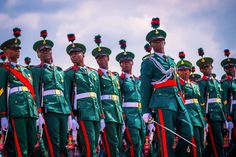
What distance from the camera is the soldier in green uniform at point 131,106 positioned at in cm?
1018

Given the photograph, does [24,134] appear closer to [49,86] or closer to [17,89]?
[17,89]

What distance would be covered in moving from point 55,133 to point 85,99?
3.55 feet

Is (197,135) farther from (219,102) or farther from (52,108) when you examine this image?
(52,108)

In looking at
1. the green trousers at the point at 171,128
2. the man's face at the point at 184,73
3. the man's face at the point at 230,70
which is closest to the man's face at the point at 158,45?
the green trousers at the point at 171,128

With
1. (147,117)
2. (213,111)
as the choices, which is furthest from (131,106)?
(147,117)

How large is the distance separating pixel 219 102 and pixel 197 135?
1.44 meters

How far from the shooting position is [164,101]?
6738mm

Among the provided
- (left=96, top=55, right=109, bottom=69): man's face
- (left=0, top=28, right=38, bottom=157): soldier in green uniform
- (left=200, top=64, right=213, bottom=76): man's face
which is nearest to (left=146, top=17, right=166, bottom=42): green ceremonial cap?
(left=0, top=28, right=38, bottom=157): soldier in green uniform

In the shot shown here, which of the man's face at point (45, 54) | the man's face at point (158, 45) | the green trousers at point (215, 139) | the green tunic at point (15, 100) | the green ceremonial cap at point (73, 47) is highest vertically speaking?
the green ceremonial cap at point (73, 47)

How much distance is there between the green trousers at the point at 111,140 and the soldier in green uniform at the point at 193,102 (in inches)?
70.1

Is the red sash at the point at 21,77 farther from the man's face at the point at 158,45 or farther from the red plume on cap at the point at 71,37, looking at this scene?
the man's face at the point at 158,45

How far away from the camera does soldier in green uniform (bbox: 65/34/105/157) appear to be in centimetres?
833

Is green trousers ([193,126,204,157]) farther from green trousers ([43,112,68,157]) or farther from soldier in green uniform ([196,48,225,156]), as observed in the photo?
green trousers ([43,112,68,157])

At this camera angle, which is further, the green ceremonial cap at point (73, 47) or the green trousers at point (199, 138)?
the green trousers at point (199, 138)
